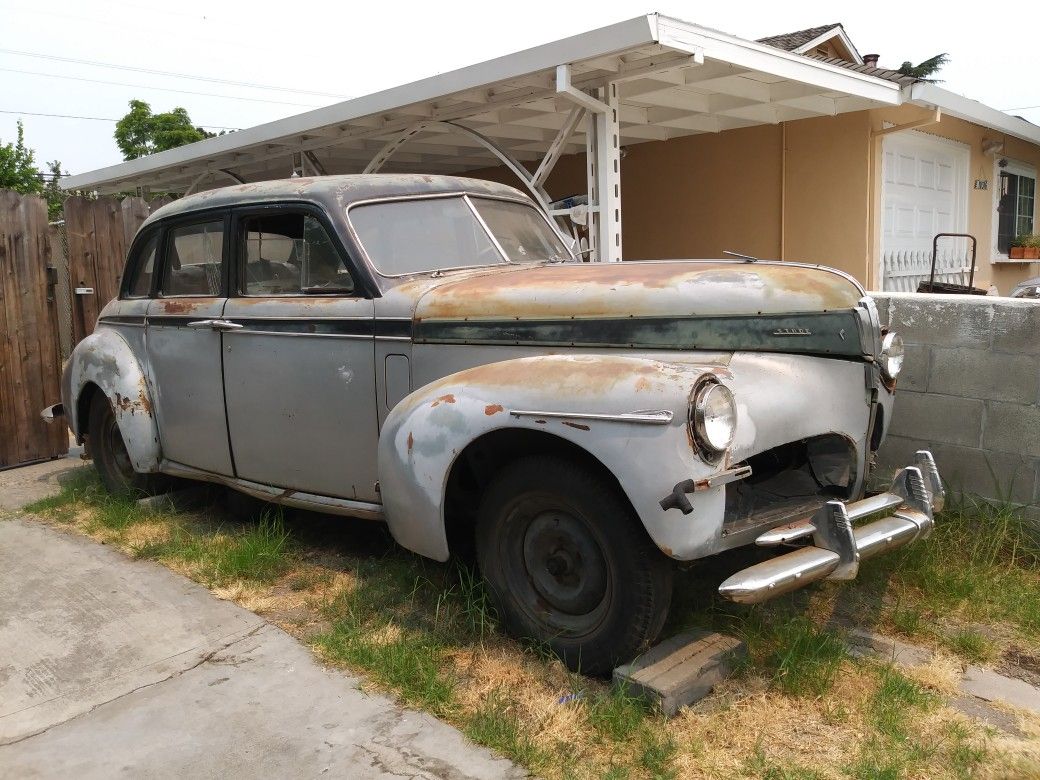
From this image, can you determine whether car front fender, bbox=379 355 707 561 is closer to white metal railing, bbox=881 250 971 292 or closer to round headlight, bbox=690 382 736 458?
round headlight, bbox=690 382 736 458

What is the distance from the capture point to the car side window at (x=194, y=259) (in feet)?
15.0

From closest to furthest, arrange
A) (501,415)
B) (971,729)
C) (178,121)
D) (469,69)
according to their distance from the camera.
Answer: (971,729) < (501,415) < (469,69) < (178,121)

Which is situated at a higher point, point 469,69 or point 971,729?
point 469,69

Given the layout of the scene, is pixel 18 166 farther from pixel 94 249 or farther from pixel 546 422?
pixel 546 422

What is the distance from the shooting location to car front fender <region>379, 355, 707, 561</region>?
266 centimetres

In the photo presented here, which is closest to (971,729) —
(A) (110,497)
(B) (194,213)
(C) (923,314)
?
(C) (923,314)

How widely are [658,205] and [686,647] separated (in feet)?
28.9

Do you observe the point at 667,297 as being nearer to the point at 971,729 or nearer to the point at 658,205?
the point at 971,729

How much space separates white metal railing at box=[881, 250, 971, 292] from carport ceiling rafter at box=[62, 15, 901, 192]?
1889 mm

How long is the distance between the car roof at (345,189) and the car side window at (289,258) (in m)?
0.10

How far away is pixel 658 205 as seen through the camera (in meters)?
11.1

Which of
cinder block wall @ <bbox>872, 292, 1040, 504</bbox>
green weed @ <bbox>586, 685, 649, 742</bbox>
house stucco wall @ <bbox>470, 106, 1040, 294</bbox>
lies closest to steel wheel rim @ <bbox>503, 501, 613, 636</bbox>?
green weed @ <bbox>586, 685, 649, 742</bbox>

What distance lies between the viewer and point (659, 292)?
320cm

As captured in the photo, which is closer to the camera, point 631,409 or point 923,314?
point 631,409
